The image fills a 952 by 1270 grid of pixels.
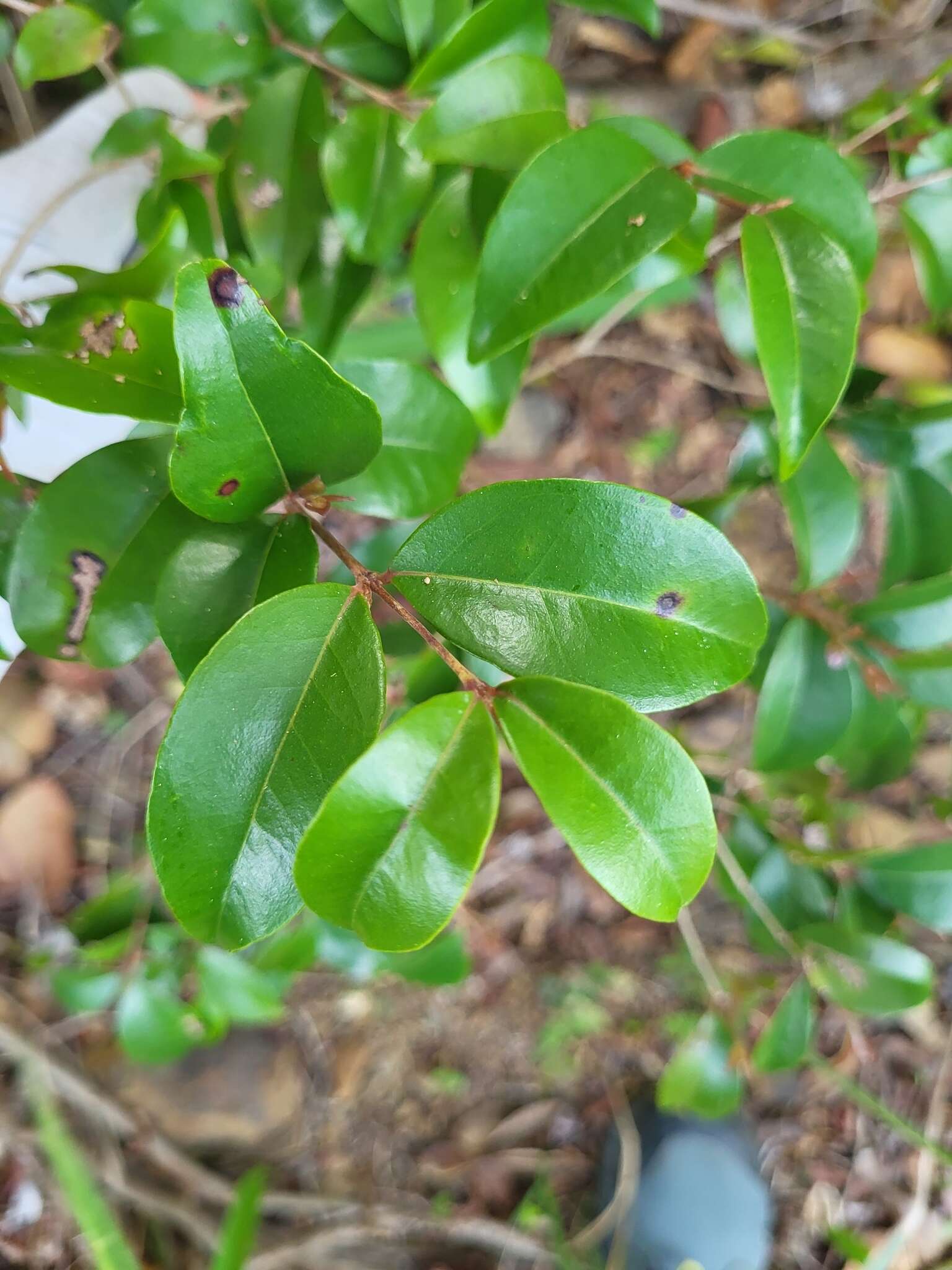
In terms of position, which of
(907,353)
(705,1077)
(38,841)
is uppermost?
(907,353)

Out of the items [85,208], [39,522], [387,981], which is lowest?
[387,981]

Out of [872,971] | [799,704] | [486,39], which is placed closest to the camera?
[486,39]

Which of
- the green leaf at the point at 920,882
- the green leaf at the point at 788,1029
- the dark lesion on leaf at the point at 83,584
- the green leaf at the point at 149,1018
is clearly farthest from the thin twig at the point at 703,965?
the dark lesion on leaf at the point at 83,584

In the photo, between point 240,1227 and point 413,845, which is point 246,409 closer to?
point 413,845

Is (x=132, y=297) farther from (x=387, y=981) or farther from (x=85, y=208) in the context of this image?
(x=387, y=981)

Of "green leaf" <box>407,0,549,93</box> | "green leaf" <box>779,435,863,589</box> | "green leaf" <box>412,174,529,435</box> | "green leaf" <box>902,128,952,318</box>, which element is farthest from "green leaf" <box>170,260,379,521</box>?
"green leaf" <box>902,128,952,318</box>

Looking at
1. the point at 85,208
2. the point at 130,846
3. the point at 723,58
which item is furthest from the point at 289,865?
the point at 723,58

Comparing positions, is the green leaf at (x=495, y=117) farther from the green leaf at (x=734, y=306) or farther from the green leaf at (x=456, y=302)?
the green leaf at (x=734, y=306)

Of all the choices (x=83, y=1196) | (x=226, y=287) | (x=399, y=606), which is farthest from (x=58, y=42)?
(x=83, y=1196)
